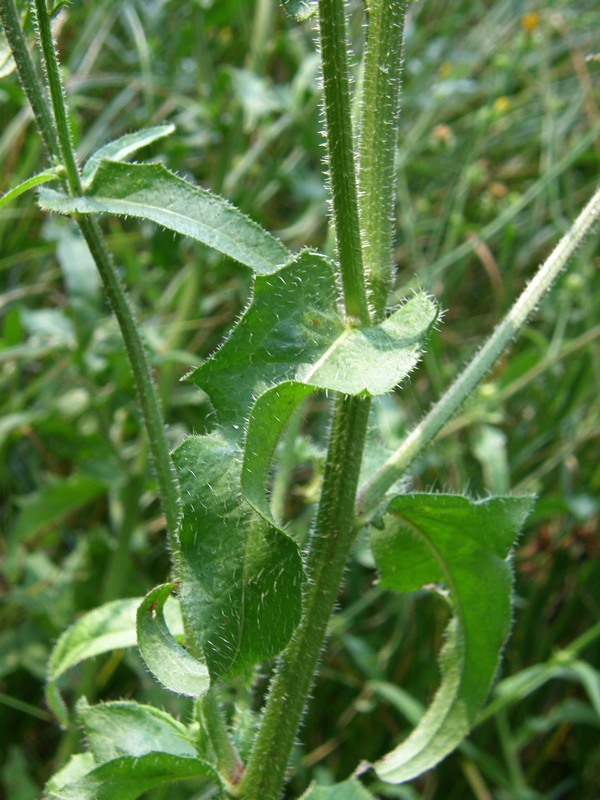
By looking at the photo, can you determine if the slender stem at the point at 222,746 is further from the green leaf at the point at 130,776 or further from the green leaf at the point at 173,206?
the green leaf at the point at 173,206

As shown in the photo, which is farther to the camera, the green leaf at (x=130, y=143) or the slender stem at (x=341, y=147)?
the green leaf at (x=130, y=143)

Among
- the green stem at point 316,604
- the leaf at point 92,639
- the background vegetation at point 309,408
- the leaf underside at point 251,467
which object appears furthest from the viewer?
the background vegetation at point 309,408

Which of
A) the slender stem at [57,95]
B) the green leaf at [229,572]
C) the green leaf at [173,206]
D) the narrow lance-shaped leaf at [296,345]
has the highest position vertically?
the slender stem at [57,95]

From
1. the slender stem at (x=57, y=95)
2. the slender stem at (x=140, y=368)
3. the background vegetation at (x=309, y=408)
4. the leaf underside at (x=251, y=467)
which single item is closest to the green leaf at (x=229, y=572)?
the leaf underside at (x=251, y=467)

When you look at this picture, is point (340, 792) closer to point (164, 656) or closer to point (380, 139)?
point (164, 656)

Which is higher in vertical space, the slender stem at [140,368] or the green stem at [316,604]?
the slender stem at [140,368]

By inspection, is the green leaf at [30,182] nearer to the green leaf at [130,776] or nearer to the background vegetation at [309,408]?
the green leaf at [130,776]

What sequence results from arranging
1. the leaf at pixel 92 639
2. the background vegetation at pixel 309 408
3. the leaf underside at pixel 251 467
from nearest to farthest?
the leaf underside at pixel 251 467 → the leaf at pixel 92 639 → the background vegetation at pixel 309 408
